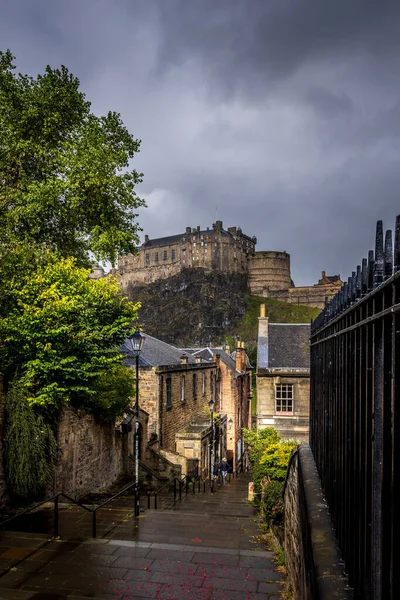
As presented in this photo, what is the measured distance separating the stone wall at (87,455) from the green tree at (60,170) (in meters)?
6.74

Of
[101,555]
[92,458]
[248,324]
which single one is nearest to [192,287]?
[248,324]

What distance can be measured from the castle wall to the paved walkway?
110173 millimetres

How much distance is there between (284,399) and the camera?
74.3ft

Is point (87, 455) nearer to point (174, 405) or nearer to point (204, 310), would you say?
point (174, 405)

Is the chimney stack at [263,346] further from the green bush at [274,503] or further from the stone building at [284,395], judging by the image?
the green bush at [274,503]

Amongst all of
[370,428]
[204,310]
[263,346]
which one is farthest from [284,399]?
[204,310]

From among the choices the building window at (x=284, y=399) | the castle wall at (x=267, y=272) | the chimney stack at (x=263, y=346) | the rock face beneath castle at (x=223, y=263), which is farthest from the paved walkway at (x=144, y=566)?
the castle wall at (x=267, y=272)

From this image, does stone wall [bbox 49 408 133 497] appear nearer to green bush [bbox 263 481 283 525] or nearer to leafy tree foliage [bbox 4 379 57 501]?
Result: leafy tree foliage [bbox 4 379 57 501]

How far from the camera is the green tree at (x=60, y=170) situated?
1753 cm

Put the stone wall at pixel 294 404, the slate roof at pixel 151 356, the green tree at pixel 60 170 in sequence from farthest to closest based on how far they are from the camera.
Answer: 1. the slate roof at pixel 151 356
2. the stone wall at pixel 294 404
3. the green tree at pixel 60 170

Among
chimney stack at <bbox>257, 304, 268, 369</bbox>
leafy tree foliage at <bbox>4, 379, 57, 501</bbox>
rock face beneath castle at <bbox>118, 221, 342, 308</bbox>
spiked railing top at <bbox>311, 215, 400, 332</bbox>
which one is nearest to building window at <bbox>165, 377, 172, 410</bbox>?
chimney stack at <bbox>257, 304, 268, 369</bbox>

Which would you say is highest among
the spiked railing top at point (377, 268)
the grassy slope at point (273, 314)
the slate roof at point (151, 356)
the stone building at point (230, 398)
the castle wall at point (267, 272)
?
the castle wall at point (267, 272)

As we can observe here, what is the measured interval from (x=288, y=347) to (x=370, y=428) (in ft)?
75.6

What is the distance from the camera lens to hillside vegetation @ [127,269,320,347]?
329 feet
